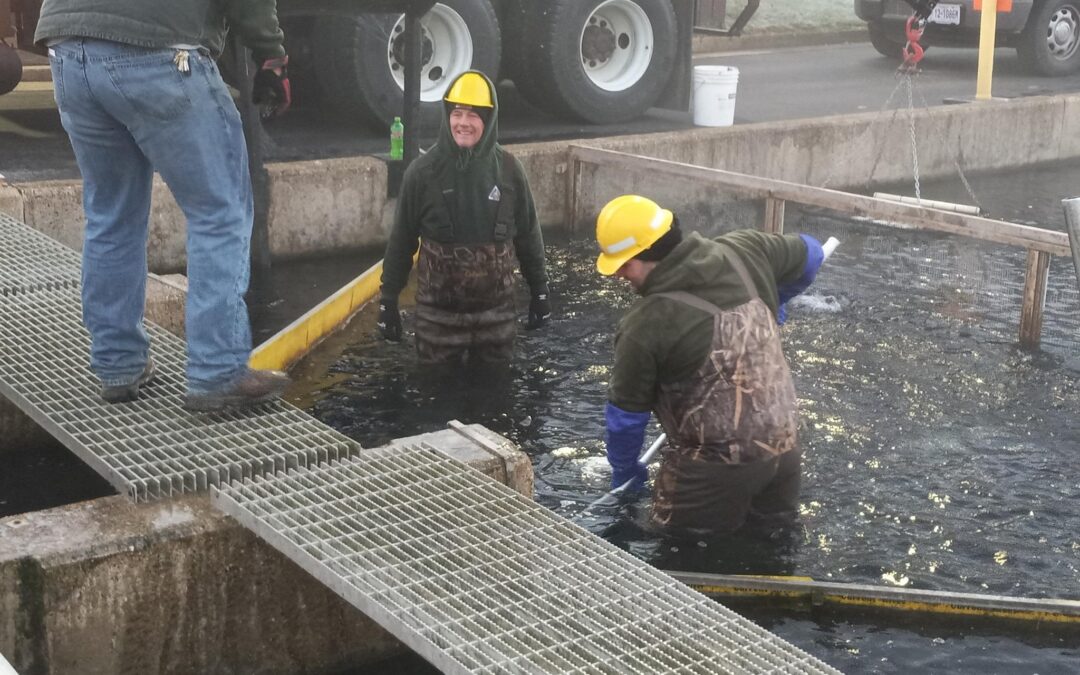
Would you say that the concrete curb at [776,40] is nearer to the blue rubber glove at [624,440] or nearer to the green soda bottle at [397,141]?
the green soda bottle at [397,141]

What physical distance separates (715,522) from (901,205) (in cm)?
368

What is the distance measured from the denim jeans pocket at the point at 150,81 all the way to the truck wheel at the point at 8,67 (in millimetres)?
6077

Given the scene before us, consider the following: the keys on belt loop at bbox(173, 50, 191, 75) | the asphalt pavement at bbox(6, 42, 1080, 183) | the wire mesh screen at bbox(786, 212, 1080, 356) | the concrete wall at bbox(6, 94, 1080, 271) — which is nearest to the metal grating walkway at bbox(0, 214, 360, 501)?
the keys on belt loop at bbox(173, 50, 191, 75)

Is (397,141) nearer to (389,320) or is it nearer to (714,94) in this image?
(389,320)

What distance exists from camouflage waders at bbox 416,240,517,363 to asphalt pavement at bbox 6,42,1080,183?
3148mm

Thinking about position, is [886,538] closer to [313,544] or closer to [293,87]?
[313,544]

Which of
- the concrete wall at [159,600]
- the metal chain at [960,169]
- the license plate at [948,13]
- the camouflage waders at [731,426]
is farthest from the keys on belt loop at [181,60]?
the license plate at [948,13]

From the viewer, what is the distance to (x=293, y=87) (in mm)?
11203

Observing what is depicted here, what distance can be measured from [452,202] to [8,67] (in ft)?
15.0

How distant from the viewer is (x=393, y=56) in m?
10.5

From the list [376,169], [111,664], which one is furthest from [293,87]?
[111,664]

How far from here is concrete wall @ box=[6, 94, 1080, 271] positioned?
8836 millimetres

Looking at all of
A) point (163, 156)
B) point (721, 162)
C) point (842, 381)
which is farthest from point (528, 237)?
point (721, 162)

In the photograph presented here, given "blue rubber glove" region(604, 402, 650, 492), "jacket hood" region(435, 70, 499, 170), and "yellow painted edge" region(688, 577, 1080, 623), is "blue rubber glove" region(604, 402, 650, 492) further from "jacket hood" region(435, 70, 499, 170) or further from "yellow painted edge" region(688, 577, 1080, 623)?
"jacket hood" region(435, 70, 499, 170)
